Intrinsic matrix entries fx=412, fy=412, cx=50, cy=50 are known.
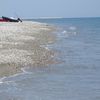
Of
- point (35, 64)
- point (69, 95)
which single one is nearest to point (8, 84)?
point (69, 95)

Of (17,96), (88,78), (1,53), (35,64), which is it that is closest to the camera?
(17,96)

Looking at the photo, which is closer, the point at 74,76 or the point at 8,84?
the point at 8,84

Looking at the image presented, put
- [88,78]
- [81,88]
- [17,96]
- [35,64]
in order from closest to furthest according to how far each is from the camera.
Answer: [17,96] → [81,88] → [88,78] → [35,64]

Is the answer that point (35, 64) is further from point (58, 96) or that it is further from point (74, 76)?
point (58, 96)

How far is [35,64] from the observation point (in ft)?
71.8

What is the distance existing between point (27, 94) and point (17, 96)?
1.77ft

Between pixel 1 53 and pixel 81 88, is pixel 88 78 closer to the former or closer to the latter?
pixel 81 88

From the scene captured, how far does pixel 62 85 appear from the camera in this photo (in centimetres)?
1719

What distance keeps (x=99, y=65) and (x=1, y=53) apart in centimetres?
582

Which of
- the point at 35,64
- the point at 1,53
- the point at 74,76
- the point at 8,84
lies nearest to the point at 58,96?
the point at 8,84

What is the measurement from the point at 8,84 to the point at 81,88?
303 centimetres

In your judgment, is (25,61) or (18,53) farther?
(18,53)

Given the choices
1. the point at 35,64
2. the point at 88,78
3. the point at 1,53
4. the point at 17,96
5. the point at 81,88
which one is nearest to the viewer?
the point at 17,96

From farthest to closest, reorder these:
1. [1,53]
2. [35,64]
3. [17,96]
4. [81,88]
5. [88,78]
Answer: [1,53], [35,64], [88,78], [81,88], [17,96]
